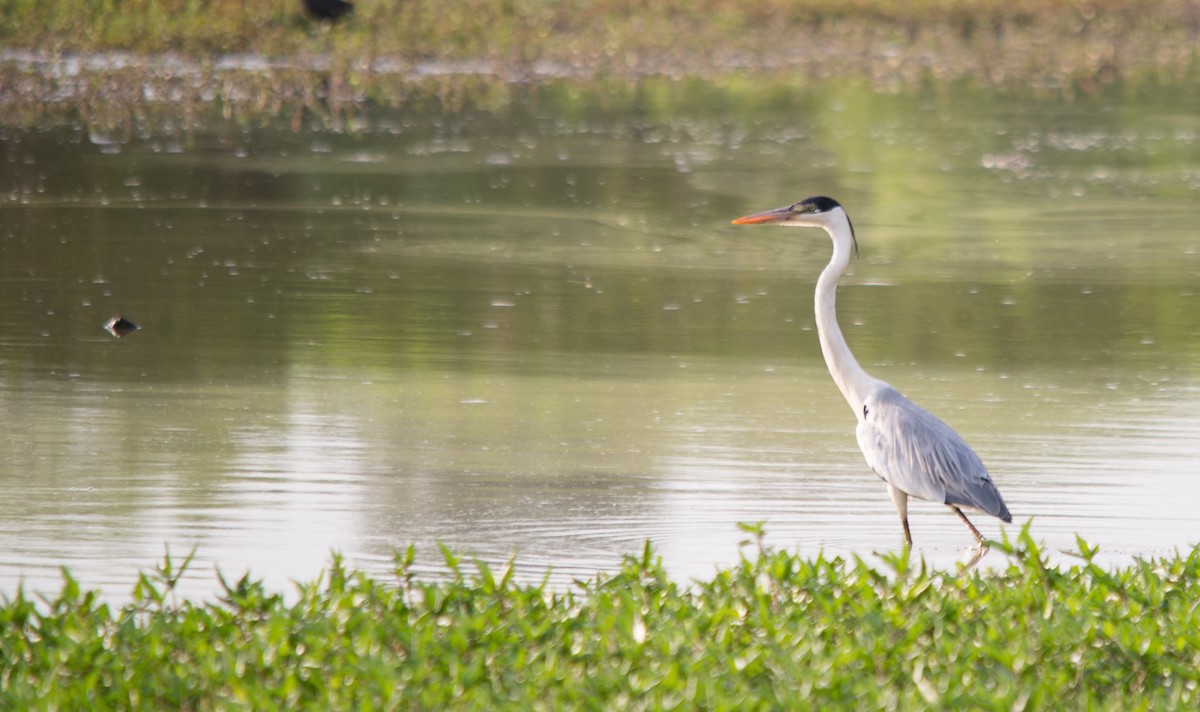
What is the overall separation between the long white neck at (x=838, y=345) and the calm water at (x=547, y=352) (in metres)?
0.47

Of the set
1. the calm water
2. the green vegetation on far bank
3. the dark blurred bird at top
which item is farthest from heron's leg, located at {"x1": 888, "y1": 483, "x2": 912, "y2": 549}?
the dark blurred bird at top

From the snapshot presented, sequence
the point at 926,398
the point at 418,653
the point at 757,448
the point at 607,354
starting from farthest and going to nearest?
the point at 607,354, the point at 926,398, the point at 757,448, the point at 418,653

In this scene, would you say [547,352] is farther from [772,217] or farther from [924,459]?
[924,459]

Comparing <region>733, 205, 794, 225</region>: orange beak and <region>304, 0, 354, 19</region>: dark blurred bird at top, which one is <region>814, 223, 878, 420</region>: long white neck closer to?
<region>733, 205, 794, 225</region>: orange beak

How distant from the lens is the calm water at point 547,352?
777cm

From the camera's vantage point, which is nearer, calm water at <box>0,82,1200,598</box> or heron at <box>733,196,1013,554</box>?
heron at <box>733,196,1013,554</box>

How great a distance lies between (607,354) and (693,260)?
3627mm

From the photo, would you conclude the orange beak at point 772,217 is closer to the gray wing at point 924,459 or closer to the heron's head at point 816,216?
the heron's head at point 816,216

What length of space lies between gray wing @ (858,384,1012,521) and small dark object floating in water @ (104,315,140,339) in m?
5.15

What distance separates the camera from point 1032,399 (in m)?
10.2

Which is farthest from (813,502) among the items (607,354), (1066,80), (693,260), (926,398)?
(1066,80)

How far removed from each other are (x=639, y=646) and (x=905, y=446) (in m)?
2.50

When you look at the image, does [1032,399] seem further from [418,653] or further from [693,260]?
Answer: [418,653]

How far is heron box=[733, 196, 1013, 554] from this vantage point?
7.24 metres
